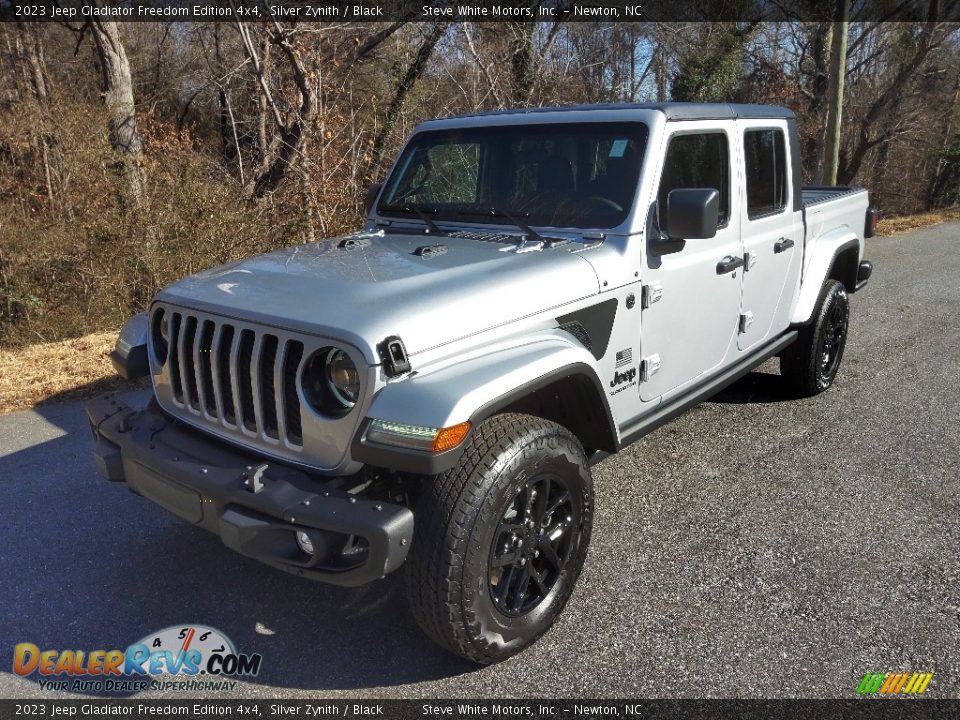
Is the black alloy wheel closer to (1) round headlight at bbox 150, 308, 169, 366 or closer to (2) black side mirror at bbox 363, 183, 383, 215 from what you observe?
(1) round headlight at bbox 150, 308, 169, 366

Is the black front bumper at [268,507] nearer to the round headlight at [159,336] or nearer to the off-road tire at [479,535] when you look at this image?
the off-road tire at [479,535]

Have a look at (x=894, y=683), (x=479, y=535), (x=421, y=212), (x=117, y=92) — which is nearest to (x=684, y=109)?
(x=421, y=212)

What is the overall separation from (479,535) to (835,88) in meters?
13.3

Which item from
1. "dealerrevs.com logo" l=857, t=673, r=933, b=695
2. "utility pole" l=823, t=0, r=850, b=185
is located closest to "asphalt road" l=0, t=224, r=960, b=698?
"dealerrevs.com logo" l=857, t=673, r=933, b=695

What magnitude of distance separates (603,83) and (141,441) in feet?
46.1

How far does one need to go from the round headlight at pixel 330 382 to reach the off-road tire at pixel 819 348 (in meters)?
3.65

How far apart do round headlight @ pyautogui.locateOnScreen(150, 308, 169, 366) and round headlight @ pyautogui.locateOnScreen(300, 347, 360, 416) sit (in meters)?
0.92

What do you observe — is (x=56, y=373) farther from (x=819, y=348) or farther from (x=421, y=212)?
(x=819, y=348)

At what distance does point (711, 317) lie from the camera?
13.3 feet

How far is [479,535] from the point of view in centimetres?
255

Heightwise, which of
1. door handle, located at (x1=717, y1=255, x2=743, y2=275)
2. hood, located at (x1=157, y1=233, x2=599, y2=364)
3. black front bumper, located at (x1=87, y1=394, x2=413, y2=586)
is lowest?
black front bumper, located at (x1=87, y1=394, x2=413, y2=586)

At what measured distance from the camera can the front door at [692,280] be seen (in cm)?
362

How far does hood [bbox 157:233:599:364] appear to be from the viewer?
8.68 ft

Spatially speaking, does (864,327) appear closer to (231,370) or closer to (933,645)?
(933,645)
